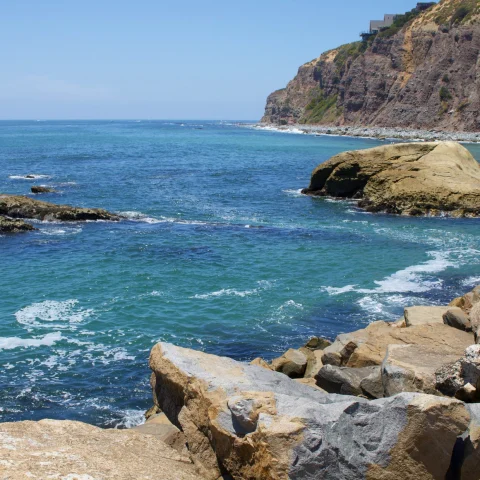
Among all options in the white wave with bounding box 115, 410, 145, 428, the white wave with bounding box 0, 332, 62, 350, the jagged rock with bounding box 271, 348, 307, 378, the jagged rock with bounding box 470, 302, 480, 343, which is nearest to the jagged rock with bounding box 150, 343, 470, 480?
the white wave with bounding box 115, 410, 145, 428

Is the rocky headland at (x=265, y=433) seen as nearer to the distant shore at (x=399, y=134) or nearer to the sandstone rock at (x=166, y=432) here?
the sandstone rock at (x=166, y=432)

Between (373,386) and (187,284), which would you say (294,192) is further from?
(373,386)

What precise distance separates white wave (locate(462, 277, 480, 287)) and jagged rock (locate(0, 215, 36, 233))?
82.1 feet

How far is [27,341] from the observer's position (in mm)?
19812

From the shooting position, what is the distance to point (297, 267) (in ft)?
93.3

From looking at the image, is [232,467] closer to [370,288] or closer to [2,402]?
[2,402]

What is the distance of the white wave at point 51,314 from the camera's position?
836 inches

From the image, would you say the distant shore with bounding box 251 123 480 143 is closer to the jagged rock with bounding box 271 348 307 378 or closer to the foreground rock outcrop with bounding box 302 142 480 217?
the foreground rock outcrop with bounding box 302 142 480 217

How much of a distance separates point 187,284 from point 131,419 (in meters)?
10.8

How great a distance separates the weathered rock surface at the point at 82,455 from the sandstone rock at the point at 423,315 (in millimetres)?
9419

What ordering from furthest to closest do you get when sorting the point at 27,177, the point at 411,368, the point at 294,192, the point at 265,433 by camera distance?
the point at 27,177, the point at 294,192, the point at 411,368, the point at 265,433

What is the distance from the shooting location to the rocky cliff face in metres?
124

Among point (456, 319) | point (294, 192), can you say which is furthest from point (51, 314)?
point (294, 192)

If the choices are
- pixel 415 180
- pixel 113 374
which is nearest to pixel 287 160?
pixel 415 180
